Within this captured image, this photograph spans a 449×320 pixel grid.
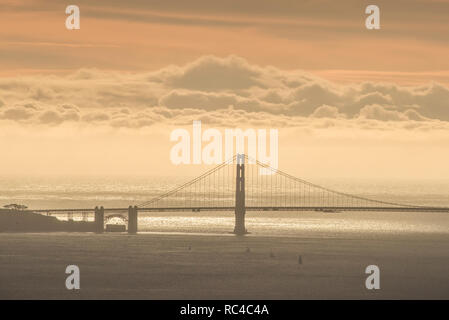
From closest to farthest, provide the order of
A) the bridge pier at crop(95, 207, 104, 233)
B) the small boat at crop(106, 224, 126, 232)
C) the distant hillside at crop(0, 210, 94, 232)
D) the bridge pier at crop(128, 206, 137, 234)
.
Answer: the bridge pier at crop(128, 206, 137, 234) → the distant hillside at crop(0, 210, 94, 232) → the bridge pier at crop(95, 207, 104, 233) → the small boat at crop(106, 224, 126, 232)

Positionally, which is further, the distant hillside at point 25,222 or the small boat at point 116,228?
the small boat at point 116,228

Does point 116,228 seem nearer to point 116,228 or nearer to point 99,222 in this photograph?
point 116,228

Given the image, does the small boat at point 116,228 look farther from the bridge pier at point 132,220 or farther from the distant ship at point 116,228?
the bridge pier at point 132,220

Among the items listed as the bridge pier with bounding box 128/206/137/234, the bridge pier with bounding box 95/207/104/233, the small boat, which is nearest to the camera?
the bridge pier with bounding box 128/206/137/234

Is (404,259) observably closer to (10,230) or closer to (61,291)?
(61,291)

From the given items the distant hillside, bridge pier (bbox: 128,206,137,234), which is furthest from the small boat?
bridge pier (bbox: 128,206,137,234)

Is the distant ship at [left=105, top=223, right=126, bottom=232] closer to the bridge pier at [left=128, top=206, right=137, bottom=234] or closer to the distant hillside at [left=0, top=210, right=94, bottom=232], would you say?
the distant hillside at [left=0, top=210, right=94, bottom=232]

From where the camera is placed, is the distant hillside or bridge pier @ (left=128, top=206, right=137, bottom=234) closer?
bridge pier @ (left=128, top=206, right=137, bottom=234)

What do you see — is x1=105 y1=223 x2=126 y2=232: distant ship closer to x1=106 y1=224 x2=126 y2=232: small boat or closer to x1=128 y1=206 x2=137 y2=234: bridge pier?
x1=106 y1=224 x2=126 y2=232: small boat

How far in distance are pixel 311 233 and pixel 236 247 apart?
3840cm

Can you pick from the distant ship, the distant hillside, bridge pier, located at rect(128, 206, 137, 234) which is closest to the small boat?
the distant ship

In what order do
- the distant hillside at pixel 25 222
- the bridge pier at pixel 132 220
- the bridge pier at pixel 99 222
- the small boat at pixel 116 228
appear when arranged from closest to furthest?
1. the bridge pier at pixel 132 220
2. the distant hillside at pixel 25 222
3. the bridge pier at pixel 99 222
4. the small boat at pixel 116 228

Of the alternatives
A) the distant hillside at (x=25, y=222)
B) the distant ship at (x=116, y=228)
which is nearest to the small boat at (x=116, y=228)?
the distant ship at (x=116, y=228)
